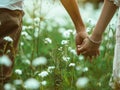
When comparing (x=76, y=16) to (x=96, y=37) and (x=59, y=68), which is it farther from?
(x=59, y=68)

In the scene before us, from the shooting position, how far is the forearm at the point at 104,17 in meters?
2.96

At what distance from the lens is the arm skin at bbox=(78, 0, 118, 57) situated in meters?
2.97

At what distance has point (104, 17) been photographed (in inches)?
119

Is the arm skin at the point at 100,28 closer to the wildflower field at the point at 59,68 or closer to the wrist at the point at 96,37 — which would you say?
the wrist at the point at 96,37

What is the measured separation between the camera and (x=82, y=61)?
3809mm

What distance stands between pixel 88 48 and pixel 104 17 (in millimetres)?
267

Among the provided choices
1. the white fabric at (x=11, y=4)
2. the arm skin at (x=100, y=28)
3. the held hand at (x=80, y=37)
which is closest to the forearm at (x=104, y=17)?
the arm skin at (x=100, y=28)

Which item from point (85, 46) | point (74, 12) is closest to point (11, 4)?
point (74, 12)

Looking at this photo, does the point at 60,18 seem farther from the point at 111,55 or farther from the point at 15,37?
the point at 15,37

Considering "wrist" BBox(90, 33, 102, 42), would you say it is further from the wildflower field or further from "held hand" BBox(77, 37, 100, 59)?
the wildflower field

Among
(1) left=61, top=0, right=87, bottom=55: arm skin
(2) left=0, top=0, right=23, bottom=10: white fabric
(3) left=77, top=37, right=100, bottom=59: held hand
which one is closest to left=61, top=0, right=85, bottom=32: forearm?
(1) left=61, top=0, right=87, bottom=55: arm skin

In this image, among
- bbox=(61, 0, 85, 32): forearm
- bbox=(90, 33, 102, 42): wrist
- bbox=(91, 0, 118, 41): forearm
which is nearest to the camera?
bbox=(91, 0, 118, 41): forearm

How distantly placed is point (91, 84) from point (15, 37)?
1.86ft

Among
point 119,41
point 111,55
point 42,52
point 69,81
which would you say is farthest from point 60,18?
point 119,41
